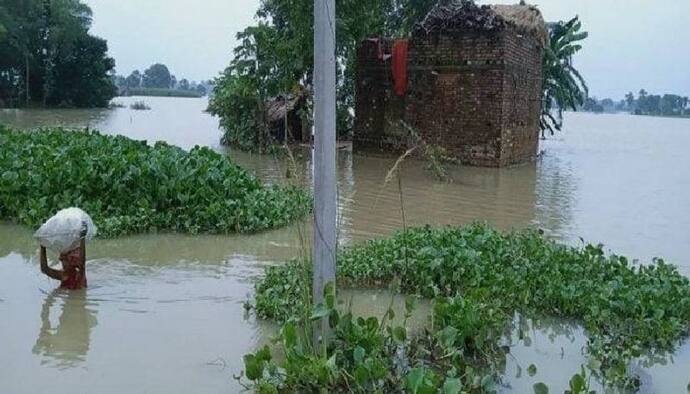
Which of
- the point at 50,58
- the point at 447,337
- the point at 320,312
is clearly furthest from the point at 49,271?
the point at 50,58

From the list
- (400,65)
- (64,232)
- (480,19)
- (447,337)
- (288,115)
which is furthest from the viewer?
(288,115)

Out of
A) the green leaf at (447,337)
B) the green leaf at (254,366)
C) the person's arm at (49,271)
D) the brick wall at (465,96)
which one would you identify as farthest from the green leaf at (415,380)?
the brick wall at (465,96)

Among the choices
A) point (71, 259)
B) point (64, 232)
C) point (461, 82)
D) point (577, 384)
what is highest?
point (461, 82)

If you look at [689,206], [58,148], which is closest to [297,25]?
[58,148]

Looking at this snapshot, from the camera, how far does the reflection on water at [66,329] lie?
169 inches

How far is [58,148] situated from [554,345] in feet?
23.0

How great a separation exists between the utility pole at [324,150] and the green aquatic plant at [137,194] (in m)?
3.54

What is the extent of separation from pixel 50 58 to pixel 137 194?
4401cm

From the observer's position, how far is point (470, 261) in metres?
5.66

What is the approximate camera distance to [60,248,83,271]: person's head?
542 centimetres

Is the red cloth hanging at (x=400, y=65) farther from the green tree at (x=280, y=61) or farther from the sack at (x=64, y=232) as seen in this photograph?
the sack at (x=64, y=232)

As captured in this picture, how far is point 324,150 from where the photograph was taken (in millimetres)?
3613

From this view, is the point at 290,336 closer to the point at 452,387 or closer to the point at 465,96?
the point at 452,387

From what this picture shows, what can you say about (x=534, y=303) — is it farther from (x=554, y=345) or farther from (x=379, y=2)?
(x=379, y=2)
